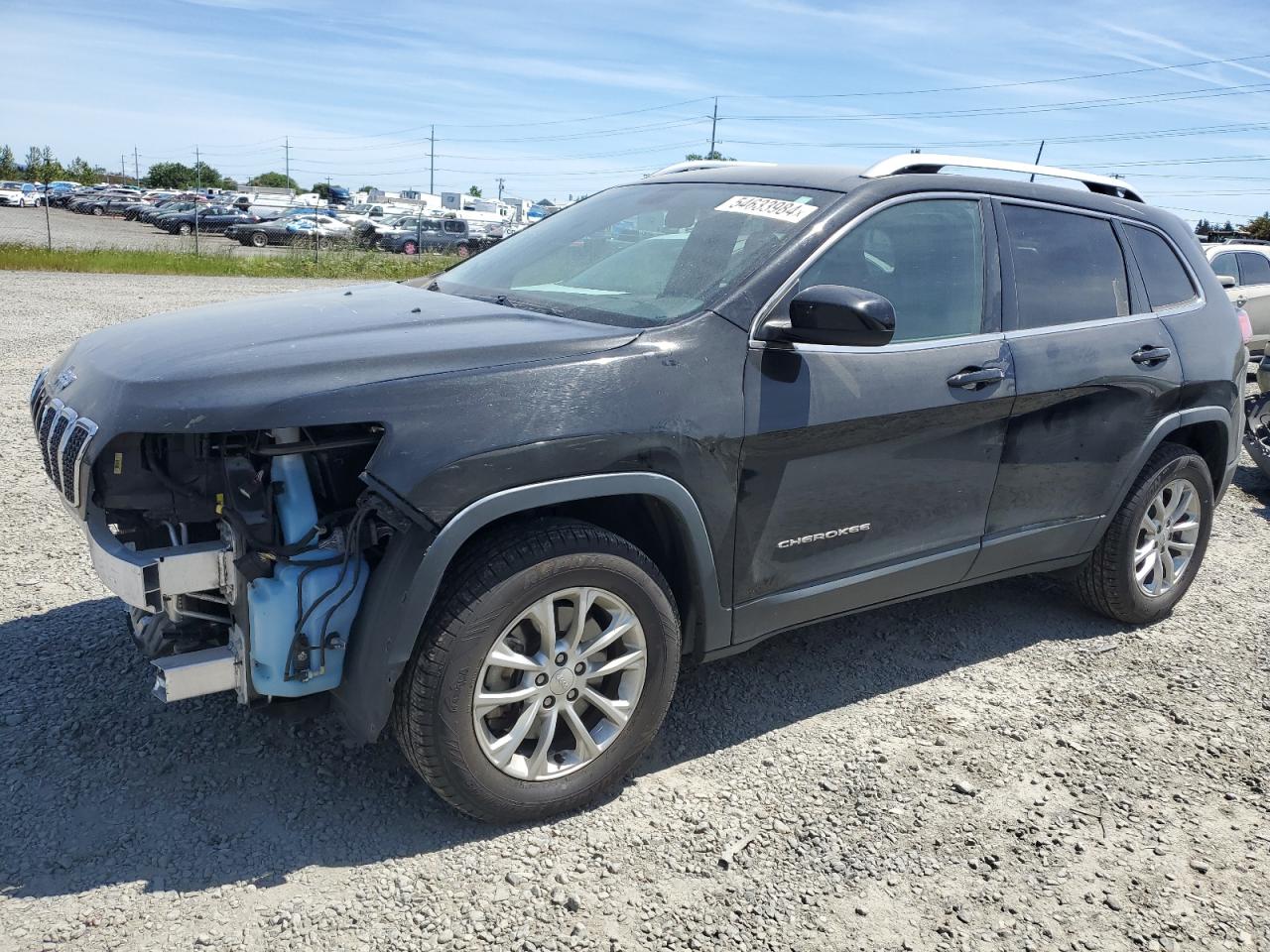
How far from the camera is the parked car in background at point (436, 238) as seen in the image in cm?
3978

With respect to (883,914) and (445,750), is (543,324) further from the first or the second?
(883,914)

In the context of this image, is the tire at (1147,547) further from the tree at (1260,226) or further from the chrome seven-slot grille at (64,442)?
the tree at (1260,226)

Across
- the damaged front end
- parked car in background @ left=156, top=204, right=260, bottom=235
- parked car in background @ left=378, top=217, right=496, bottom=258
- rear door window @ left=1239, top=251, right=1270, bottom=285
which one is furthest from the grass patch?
parked car in background @ left=156, top=204, right=260, bottom=235

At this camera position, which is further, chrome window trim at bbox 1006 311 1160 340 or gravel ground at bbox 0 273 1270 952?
chrome window trim at bbox 1006 311 1160 340

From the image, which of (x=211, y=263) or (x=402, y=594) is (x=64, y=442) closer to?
(x=402, y=594)

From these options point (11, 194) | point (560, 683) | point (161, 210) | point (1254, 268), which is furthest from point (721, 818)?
point (11, 194)

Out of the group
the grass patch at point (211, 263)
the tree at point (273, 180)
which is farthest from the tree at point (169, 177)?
the grass patch at point (211, 263)

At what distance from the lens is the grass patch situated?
2073 cm

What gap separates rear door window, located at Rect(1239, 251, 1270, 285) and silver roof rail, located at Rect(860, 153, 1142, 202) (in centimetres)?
994

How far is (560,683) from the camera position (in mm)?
3014

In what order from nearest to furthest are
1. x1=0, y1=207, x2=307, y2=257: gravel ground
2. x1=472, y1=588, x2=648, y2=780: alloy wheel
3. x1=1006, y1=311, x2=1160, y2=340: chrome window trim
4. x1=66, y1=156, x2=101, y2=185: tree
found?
1. x1=472, y1=588, x2=648, y2=780: alloy wheel
2. x1=1006, y1=311, x2=1160, y2=340: chrome window trim
3. x1=0, y1=207, x2=307, y2=257: gravel ground
4. x1=66, y1=156, x2=101, y2=185: tree

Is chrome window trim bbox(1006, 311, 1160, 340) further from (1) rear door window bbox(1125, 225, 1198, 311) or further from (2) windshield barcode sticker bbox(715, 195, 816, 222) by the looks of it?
(2) windshield barcode sticker bbox(715, 195, 816, 222)

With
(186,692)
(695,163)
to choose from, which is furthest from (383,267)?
(186,692)

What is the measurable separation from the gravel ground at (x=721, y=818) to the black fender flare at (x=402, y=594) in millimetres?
282
